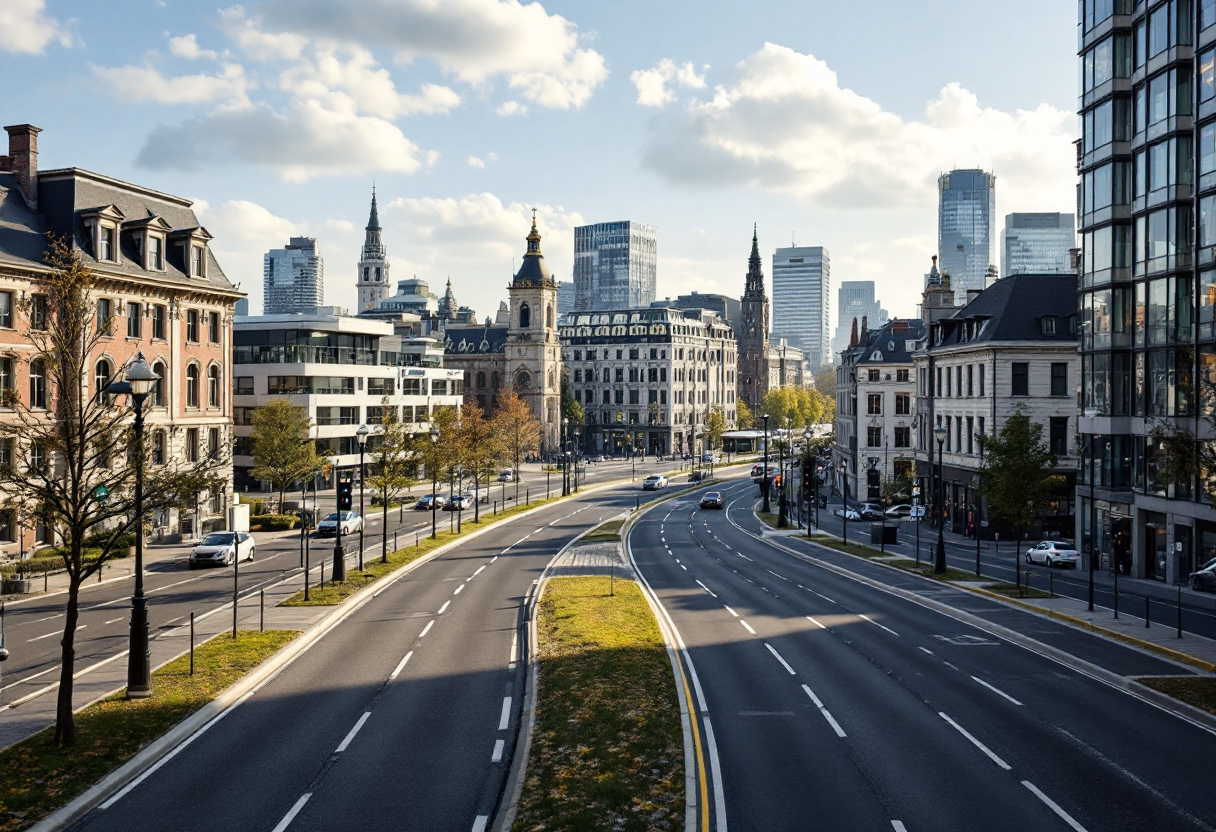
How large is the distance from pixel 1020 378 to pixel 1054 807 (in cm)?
5505

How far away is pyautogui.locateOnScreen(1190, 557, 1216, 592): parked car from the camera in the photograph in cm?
4181

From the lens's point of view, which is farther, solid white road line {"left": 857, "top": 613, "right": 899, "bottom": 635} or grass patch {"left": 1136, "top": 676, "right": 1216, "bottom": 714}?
solid white road line {"left": 857, "top": 613, "right": 899, "bottom": 635}

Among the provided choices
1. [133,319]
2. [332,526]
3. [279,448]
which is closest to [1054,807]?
[332,526]

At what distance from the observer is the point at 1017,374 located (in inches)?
2633

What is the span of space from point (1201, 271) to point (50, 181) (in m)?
55.9

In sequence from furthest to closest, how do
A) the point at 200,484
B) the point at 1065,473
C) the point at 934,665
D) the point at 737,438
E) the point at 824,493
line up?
the point at 737,438 → the point at 824,493 → the point at 1065,473 → the point at 934,665 → the point at 200,484

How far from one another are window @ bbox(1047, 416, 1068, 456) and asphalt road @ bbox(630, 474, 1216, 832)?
36.1 meters

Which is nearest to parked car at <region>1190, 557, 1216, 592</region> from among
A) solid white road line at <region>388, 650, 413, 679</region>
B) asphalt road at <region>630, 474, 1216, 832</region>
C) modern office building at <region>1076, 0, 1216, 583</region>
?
modern office building at <region>1076, 0, 1216, 583</region>

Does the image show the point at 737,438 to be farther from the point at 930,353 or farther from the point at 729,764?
the point at 729,764

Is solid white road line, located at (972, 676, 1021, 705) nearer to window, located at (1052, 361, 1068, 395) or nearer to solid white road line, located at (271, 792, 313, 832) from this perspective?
solid white road line, located at (271, 792, 313, 832)

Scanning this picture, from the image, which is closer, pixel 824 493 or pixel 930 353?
pixel 930 353

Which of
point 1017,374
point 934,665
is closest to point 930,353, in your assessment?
point 1017,374

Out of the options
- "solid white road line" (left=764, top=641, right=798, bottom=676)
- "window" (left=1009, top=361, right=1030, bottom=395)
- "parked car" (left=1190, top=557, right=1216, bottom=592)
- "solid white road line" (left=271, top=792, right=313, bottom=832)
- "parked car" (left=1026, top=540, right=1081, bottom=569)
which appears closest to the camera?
"solid white road line" (left=271, top=792, right=313, bottom=832)

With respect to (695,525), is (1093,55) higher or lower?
higher
